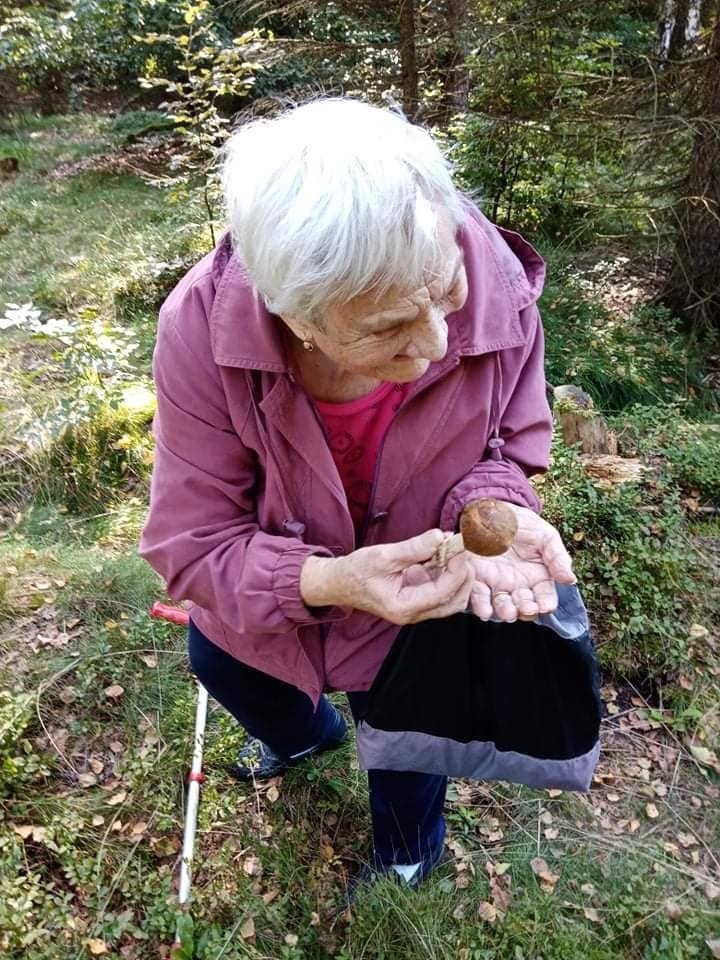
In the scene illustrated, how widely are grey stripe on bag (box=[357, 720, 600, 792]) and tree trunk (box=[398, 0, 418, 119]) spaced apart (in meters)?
6.09

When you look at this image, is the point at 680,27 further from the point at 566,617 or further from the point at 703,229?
the point at 566,617

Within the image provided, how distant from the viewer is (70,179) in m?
10.2

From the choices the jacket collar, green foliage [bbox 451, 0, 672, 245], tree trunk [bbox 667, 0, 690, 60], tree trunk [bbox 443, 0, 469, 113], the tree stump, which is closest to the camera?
the jacket collar

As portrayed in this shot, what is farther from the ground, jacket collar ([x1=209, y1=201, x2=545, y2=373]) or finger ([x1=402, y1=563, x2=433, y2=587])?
jacket collar ([x1=209, y1=201, x2=545, y2=373])

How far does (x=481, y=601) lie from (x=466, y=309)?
0.62 metres

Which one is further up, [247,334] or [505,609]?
[247,334]

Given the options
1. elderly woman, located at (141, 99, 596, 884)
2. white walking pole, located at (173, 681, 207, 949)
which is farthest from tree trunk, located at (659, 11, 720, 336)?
white walking pole, located at (173, 681, 207, 949)

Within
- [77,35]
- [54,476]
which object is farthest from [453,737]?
[77,35]

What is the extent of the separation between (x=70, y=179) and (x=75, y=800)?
10211 mm

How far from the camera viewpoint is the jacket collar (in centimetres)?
134

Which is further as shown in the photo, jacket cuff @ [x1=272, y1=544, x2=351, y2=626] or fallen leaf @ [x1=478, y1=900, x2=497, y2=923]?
fallen leaf @ [x1=478, y1=900, x2=497, y2=923]

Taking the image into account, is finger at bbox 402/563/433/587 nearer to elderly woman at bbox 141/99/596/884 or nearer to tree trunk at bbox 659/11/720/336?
elderly woman at bbox 141/99/596/884

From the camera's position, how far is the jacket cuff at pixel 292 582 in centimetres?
143

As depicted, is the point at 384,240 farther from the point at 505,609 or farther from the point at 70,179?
the point at 70,179
